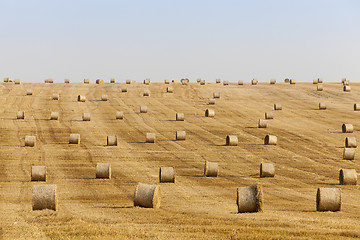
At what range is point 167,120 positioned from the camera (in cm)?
5219

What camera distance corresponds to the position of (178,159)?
118ft

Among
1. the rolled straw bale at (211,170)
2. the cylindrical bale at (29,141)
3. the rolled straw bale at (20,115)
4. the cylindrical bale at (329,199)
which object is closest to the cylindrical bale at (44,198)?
the cylindrical bale at (329,199)

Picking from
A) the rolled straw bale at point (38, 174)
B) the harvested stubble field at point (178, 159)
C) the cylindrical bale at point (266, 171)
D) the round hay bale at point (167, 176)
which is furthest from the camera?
the cylindrical bale at point (266, 171)

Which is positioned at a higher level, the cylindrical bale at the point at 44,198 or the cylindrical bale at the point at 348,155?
the cylindrical bale at the point at 44,198

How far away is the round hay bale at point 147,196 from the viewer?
20.4 metres

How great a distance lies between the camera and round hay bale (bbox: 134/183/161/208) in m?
20.4

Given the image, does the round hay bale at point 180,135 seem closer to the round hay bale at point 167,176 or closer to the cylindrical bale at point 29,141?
the cylindrical bale at point 29,141

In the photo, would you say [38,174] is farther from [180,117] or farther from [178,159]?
[180,117]

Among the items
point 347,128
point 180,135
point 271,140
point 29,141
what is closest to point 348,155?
point 271,140

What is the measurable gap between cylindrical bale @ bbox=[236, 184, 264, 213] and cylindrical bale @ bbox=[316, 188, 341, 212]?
6.98ft

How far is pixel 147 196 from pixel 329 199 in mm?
5444

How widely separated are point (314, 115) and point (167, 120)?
12.6 m

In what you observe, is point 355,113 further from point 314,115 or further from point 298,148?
point 298,148

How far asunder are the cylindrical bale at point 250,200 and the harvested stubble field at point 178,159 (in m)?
0.29
